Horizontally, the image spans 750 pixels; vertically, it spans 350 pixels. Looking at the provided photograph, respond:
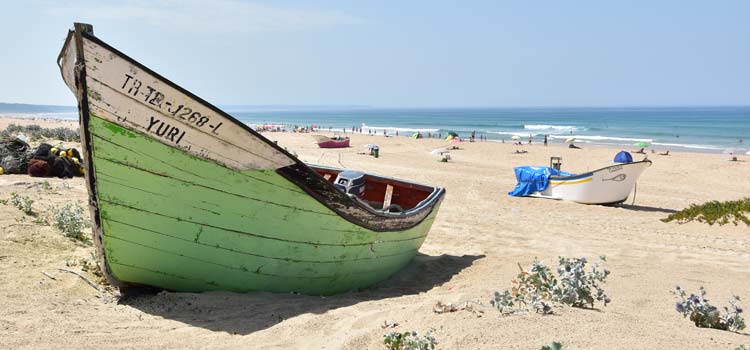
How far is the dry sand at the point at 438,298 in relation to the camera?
3797mm

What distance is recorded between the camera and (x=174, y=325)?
179 inches

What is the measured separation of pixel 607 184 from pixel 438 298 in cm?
1186

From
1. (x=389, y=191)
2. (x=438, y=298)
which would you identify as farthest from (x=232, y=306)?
(x=389, y=191)

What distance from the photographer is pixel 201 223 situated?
472cm

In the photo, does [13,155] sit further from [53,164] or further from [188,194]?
[188,194]

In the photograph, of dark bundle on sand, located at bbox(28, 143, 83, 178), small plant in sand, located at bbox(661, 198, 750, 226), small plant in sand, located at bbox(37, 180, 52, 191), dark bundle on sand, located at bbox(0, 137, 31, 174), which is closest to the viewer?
A: small plant in sand, located at bbox(37, 180, 52, 191)

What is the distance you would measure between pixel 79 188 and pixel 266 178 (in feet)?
25.9

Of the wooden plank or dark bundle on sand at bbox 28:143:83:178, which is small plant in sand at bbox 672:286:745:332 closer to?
the wooden plank

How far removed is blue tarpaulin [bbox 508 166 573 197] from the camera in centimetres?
1669

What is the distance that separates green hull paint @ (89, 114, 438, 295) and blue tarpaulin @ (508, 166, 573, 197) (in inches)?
481

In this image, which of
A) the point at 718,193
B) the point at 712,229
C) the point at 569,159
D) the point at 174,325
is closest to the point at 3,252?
the point at 174,325

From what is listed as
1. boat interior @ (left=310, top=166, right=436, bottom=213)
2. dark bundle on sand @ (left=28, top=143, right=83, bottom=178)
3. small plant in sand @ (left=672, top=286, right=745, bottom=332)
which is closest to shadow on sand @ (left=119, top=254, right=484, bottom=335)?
small plant in sand @ (left=672, top=286, right=745, bottom=332)

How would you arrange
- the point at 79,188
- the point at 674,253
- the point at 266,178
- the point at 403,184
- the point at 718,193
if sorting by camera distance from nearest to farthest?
the point at 266,178 → the point at 674,253 → the point at 403,184 → the point at 79,188 → the point at 718,193

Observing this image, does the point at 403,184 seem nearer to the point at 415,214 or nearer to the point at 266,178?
the point at 415,214
